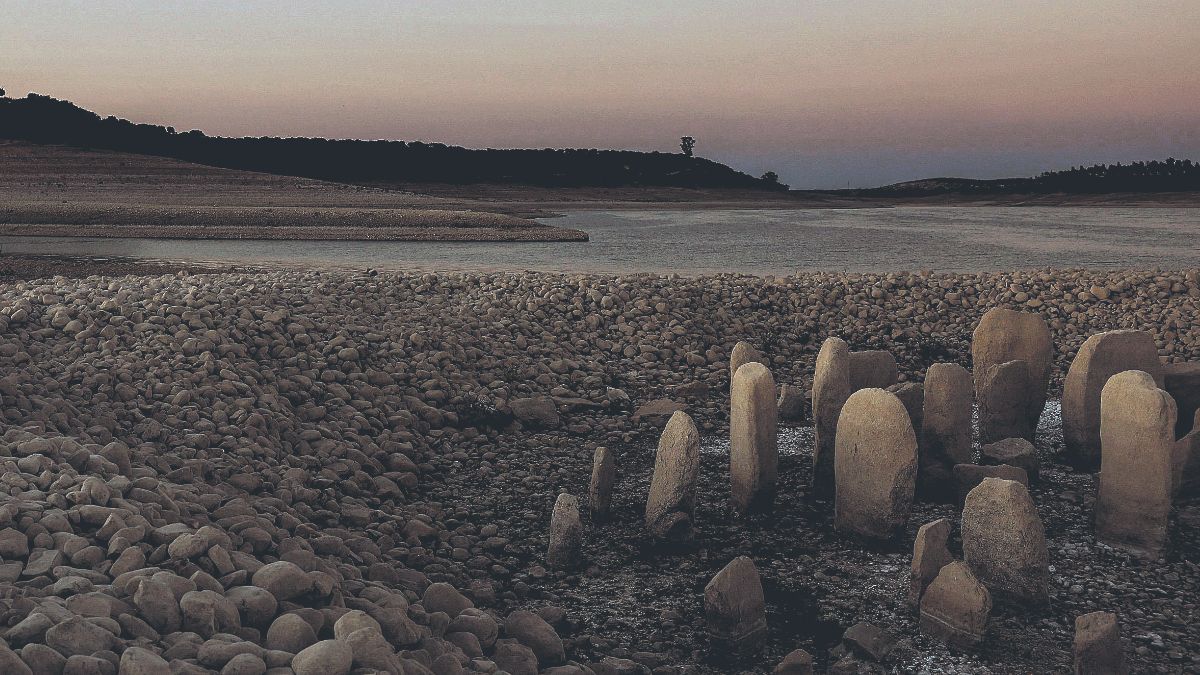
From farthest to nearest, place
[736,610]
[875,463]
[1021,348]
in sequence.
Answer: [1021,348], [875,463], [736,610]

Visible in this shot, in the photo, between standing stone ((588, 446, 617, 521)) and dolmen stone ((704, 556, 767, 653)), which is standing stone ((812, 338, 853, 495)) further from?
dolmen stone ((704, 556, 767, 653))

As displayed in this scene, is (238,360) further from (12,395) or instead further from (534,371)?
(534,371)

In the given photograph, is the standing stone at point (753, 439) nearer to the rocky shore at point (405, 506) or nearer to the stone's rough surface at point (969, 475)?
the rocky shore at point (405, 506)

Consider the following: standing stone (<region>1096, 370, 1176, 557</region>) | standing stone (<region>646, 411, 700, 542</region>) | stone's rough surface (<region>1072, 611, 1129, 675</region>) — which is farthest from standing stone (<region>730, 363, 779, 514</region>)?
stone's rough surface (<region>1072, 611, 1129, 675</region>)

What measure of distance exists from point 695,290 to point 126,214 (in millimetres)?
31312

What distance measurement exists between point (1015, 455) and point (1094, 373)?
38.8 inches

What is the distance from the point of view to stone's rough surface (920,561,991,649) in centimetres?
435

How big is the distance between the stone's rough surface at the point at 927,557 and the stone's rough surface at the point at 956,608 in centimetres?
10

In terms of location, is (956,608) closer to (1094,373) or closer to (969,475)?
(969,475)

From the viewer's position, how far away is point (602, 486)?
5891mm

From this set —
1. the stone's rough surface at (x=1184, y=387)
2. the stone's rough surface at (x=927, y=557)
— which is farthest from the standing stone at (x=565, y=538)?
the stone's rough surface at (x=1184, y=387)

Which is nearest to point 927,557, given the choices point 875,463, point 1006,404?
point 875,463

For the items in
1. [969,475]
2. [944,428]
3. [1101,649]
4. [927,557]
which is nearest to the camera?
[1101,649]

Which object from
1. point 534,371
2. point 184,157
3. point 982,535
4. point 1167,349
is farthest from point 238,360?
point 184,157
